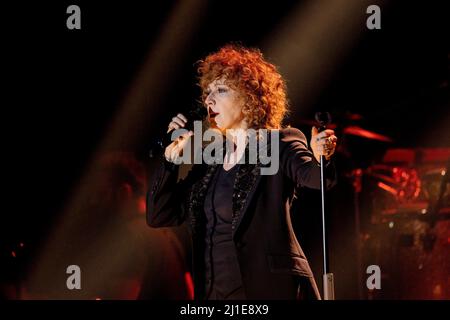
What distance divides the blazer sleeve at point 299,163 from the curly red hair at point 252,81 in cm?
21

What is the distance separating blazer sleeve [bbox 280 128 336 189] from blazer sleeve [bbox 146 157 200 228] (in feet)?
1.39

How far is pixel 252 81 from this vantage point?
8.75ft

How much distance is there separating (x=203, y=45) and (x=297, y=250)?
287cm

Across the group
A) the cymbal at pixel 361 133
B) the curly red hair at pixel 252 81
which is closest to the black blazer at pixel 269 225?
the curly red hair at pixel 252 81

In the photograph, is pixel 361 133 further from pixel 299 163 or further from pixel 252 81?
pixel 299 163

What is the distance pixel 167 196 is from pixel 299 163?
1.90ft

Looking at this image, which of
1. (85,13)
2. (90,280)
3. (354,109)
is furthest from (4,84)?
(354,109)

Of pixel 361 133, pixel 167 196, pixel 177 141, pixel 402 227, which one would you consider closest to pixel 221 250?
pixel 167 196

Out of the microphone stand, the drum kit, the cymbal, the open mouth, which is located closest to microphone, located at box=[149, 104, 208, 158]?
the open mouth

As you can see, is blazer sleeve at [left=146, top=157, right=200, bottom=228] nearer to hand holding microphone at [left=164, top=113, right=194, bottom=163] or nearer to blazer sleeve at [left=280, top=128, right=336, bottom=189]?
hand holding microphone at [left=164, top=113, right=194, bottom=163]

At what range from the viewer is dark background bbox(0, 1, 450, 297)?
15.1ft

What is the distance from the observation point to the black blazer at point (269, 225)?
88.3 inches

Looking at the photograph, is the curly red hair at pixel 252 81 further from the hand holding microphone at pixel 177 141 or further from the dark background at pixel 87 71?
the dark background at pixel 87 71

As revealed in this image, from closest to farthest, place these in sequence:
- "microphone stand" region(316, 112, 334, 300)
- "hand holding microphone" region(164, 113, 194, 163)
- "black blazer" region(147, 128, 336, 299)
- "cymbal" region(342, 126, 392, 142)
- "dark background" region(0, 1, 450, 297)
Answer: "microphone stand" region(316, 112, 334, 300) < "black blazer" region(147, 128, 336, 299) < "hand holding microphone" region(164, 113, 194, 163) < "dark background" region(0, 1, 450, 297) < "cymbal" region(342, 126, 392, 142)
